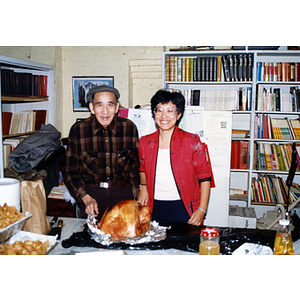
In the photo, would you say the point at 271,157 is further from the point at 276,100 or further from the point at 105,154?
the point at 105,154

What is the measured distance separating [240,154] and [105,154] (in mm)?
1930

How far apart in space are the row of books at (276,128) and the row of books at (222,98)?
9.1 inches

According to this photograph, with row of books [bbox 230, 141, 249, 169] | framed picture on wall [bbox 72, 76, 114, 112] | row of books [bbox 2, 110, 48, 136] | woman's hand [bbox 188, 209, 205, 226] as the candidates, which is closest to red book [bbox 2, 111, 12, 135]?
row of books [bbox 2, 110, 48, 136]

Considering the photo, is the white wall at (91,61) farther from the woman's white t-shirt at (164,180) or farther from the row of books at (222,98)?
the woman's white t-shirt at (164,180)

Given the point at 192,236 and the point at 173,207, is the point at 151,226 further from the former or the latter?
the point at 173,207

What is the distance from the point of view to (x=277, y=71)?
339 cm

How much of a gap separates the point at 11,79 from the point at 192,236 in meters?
2.63

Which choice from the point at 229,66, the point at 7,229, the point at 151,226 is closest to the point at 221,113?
the point at 229,66

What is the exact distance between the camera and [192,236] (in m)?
1.46

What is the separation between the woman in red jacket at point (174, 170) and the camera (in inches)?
79.1

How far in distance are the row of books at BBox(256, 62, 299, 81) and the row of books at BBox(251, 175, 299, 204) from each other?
1.21 meters

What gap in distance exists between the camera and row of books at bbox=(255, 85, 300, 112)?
3.41m

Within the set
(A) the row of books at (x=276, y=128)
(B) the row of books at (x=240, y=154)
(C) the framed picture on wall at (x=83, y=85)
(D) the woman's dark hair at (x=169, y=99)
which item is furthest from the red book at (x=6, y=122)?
(A) the row of books at (x=276, y=128)

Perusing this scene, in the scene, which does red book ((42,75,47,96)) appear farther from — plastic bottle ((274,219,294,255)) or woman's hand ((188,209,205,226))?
plastic bottle ((274,219,294,255))
